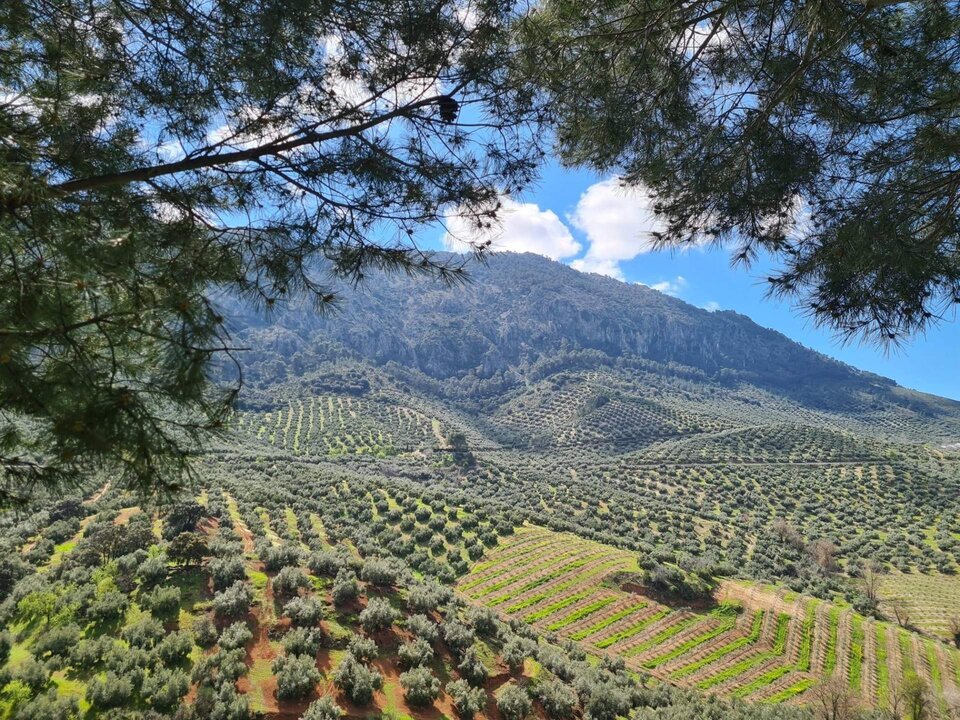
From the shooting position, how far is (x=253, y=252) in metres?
4.20

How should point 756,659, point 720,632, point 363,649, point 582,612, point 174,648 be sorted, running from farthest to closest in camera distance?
1. point 582,612
2. point 720,632
3. point 756,659
4. point 363,649
5. point 174,648

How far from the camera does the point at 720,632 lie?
19.2m

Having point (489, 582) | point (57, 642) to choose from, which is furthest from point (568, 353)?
point (57, 642)

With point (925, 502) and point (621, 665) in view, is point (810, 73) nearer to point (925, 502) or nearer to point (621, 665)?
point (621, 665)

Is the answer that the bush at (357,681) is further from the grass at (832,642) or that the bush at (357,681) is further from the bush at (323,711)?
the grass at (832,642)

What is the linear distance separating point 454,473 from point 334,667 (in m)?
43.5

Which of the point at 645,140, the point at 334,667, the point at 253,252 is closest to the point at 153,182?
the point at 253,252

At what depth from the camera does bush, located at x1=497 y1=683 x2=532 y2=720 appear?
9383mm

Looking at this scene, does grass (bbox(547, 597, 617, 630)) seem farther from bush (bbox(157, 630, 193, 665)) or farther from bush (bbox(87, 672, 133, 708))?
bush (bbox(87, 672, 133, 708))

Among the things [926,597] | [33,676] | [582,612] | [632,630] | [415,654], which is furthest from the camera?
[926,597]

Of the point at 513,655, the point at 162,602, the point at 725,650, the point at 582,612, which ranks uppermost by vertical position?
the point at 162,602

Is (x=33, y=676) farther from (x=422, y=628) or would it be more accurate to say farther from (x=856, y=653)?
(x=856, y=653)

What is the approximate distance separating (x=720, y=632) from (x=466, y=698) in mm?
15126

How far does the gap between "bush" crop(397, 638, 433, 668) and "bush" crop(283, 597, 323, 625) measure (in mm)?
2116
